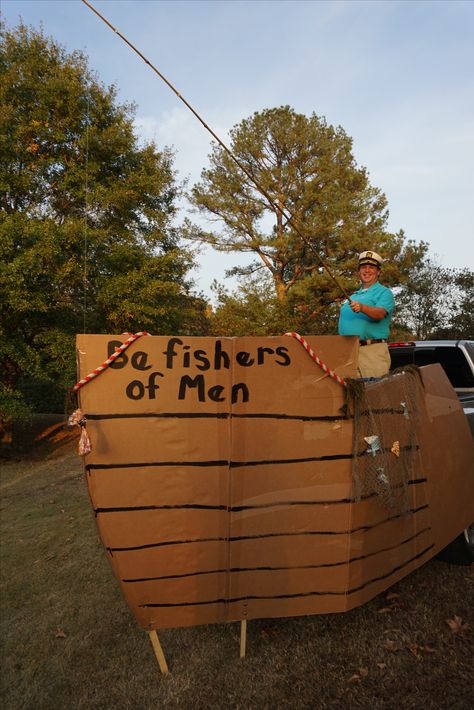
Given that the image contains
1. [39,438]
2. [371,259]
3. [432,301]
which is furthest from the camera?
[432,301]

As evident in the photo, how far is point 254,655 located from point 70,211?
13593mm

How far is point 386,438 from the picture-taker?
8.68 feet

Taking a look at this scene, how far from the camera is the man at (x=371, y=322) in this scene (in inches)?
128

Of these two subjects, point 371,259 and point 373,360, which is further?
point 371,259

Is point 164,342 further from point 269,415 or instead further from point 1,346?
point 1,346

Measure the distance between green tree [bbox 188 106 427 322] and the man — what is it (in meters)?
15.2

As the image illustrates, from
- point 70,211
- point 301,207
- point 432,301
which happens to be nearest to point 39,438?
point 70,211

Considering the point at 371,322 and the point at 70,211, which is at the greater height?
the point at 70,211

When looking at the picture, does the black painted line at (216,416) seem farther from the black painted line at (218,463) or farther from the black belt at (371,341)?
the black belt at (371,341)

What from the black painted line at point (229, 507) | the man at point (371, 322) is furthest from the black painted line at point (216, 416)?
the man at point (371, 322)

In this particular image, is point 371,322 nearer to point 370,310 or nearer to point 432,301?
point 370,310

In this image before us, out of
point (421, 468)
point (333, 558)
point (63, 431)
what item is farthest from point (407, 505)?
point (63, 431)

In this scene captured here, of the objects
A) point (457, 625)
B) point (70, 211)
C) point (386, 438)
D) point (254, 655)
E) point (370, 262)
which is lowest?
point (254, 655)

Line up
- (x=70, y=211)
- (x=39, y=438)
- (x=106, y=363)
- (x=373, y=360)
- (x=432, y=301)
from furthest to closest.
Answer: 1. (x=432, y=301)
2. (x=39, y=438)
3. (x=70, y=211)
4. (x=373, y=360)
5. (x=106, y=363)
